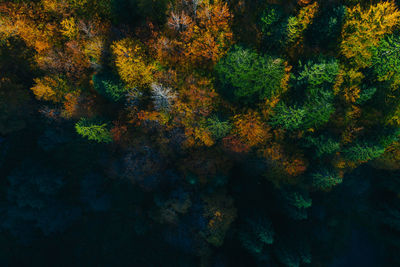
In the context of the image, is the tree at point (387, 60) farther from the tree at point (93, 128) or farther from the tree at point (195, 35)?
the tree at point (93, 128)

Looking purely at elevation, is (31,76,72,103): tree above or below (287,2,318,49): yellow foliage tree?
below

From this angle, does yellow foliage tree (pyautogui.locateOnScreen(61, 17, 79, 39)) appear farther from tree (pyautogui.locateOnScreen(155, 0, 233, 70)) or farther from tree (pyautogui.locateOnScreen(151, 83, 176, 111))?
tree (pyautogui.locateOnScreen(151, 83, 176, 111))

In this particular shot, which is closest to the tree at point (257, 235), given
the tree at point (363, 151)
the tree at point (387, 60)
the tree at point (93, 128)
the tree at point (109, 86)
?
the tree at point (363, 151)

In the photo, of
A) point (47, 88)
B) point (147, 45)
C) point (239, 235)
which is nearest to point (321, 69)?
point (147, 45)

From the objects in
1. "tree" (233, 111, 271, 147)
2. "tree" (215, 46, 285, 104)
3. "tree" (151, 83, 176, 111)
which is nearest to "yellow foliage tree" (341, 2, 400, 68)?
"tree" (215, 46, 285, 104)

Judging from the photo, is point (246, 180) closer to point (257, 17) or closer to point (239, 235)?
point (239, 235)

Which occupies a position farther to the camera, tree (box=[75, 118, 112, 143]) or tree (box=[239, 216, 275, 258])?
tree (box=[239, 216, 275, 258])

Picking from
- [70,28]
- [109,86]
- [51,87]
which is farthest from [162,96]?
[51,87]
